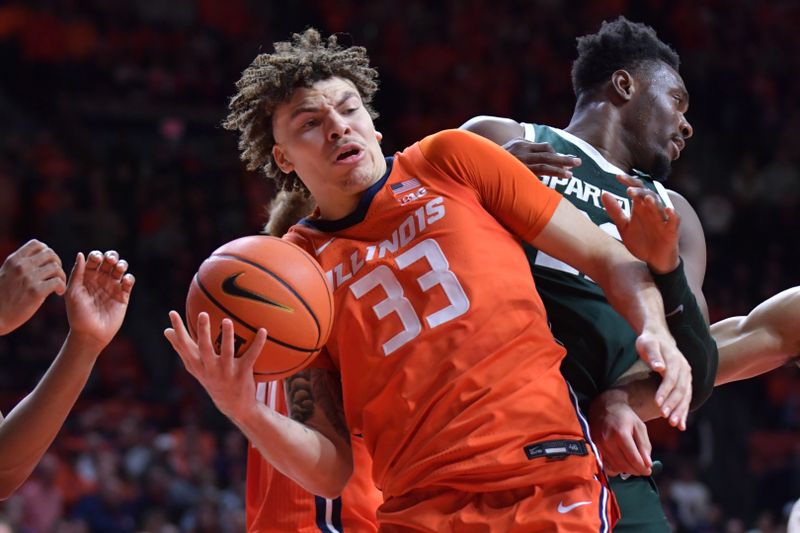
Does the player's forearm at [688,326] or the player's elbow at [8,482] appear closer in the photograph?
the player's forearm at [688,326]

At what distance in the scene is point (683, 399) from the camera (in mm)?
2762

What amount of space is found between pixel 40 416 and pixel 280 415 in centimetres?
70

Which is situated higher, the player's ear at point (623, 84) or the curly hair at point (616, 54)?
the curly hair at point (616, 54)

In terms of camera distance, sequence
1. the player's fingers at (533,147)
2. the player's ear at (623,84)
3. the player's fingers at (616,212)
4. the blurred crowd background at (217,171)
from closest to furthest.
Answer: the player's fingers at (616,212)
the player's fingers at (533,147)
the player's ear at (623,84)
the blurred crowd background at (217,171)

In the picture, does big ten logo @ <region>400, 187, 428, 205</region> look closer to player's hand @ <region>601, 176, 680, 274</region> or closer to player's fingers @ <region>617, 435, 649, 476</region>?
player's hand @ <region>601, 176, 680, 274</region>

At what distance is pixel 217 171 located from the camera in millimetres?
12031

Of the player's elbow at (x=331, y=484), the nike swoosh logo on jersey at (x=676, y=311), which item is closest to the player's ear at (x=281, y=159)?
the player's elbow at (x=331, y=484)

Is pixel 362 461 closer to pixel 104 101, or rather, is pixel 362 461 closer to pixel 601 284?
pixel 601 284

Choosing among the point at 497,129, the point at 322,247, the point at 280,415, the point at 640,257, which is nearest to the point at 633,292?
the point at 640,257

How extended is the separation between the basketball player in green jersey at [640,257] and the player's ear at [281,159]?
0.70m

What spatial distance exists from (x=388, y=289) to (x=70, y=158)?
908 centimetres

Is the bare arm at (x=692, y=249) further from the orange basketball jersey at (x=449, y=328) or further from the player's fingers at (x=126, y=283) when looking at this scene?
the player's fingers at (x=126, y=283)

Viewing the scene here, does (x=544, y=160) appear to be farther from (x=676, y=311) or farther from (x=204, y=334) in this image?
(x=204, y=334)

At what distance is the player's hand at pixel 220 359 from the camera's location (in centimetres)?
274
